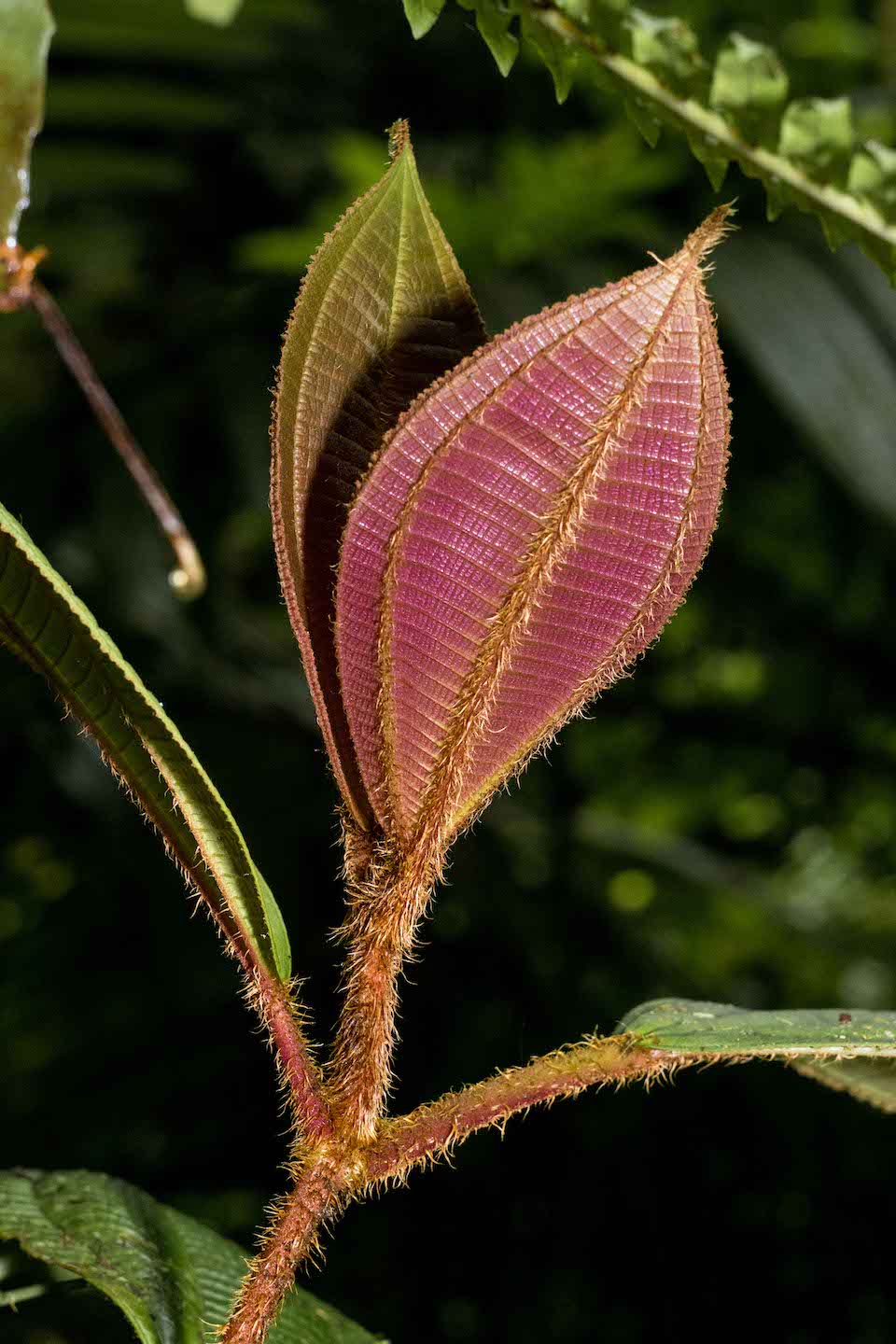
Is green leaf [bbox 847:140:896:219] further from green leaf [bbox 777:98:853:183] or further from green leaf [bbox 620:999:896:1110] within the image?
green leaf [bbox 620:999:896:1110]

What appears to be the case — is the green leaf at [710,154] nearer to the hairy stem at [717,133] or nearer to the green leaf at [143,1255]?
the hairy stem at [717,133]

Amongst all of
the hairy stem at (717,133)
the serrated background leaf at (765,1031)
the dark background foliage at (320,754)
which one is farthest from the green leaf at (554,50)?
the dark background foliage at (320,754)

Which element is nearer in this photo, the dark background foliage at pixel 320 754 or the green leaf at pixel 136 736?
the green leaf at pixel 136 736

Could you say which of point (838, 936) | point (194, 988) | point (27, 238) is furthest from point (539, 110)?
point (838, 936)

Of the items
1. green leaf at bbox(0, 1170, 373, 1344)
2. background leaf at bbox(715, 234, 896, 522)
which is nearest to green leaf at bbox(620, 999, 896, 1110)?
green leaf at bbox(0, 1170, 373, 1344)

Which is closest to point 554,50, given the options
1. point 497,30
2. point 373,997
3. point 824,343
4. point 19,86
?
point 497,30

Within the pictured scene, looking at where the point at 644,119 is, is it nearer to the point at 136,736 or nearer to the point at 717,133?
the point at 717,133

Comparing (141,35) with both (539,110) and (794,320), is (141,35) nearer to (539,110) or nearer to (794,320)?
(539,110)
